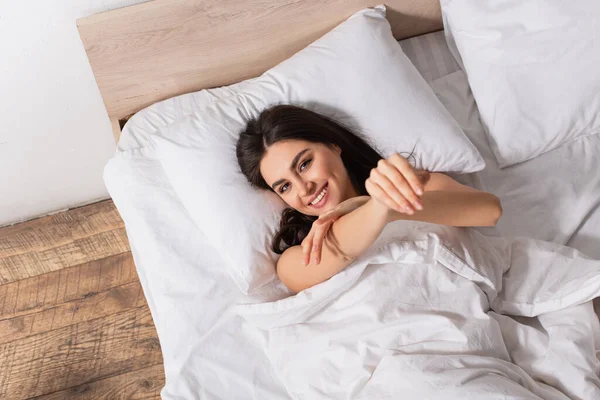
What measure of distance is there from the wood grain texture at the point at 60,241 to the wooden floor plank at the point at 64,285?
2cm

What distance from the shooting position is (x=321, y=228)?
3.87ft

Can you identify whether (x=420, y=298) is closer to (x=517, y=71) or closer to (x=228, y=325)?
(x=228, y=325)

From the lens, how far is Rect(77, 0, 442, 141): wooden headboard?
1.50 metres

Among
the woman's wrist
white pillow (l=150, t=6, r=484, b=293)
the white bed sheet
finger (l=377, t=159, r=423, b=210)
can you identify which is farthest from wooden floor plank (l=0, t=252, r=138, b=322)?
finger (l=377, t=159, r=423, b=210)

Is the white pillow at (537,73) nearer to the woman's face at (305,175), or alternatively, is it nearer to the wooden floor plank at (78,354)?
the woman's face at (305,175)

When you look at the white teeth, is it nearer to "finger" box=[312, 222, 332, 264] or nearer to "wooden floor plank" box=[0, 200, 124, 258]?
"finger" box=[312, 222, 332, 264]

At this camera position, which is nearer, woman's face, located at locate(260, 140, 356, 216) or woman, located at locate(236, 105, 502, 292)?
woman, located at locate(236, 105, 502, 292)

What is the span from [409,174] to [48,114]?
3.52 ft

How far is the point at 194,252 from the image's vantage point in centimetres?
143

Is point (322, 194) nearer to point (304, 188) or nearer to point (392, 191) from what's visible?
point (304, 188)

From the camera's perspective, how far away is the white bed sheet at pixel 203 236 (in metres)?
1.32

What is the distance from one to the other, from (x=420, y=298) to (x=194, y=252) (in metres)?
0.50

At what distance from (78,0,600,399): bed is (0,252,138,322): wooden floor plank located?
1.12 feet

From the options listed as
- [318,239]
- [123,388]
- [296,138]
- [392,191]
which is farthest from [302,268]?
[123,388]
